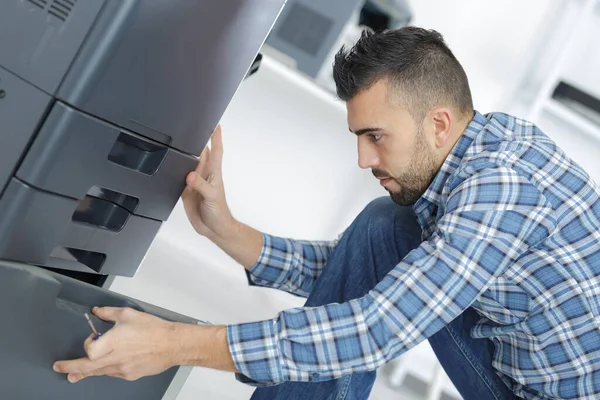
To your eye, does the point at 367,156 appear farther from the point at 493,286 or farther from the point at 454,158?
the point at 493,286

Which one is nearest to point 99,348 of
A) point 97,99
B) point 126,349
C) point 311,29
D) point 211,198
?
point 126,349

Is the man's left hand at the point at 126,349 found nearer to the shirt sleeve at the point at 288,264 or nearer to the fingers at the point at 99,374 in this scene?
the fingers at the point at 99,374

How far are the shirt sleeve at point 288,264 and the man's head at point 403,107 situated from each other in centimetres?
22

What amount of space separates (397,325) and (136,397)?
1.09 ft

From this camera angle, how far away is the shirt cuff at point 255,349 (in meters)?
0.76

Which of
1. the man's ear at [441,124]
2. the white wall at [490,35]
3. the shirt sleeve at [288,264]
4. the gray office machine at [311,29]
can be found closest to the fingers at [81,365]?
the shirt sleeve at [288,264]

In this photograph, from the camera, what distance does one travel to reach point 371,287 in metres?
1.06

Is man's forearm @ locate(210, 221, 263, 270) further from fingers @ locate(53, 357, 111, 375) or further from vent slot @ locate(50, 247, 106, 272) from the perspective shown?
fingers @ locate(53, 357, 111, 375)

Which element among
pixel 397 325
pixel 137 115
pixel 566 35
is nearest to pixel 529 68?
pixel 566 35

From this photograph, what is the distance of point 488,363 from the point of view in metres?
1.03

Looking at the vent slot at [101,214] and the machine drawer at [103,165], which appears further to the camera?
the vent slot at [101,214]

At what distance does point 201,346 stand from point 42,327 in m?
0.17

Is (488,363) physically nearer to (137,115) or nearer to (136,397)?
(136,397)

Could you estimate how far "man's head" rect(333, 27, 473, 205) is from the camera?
97 cm
